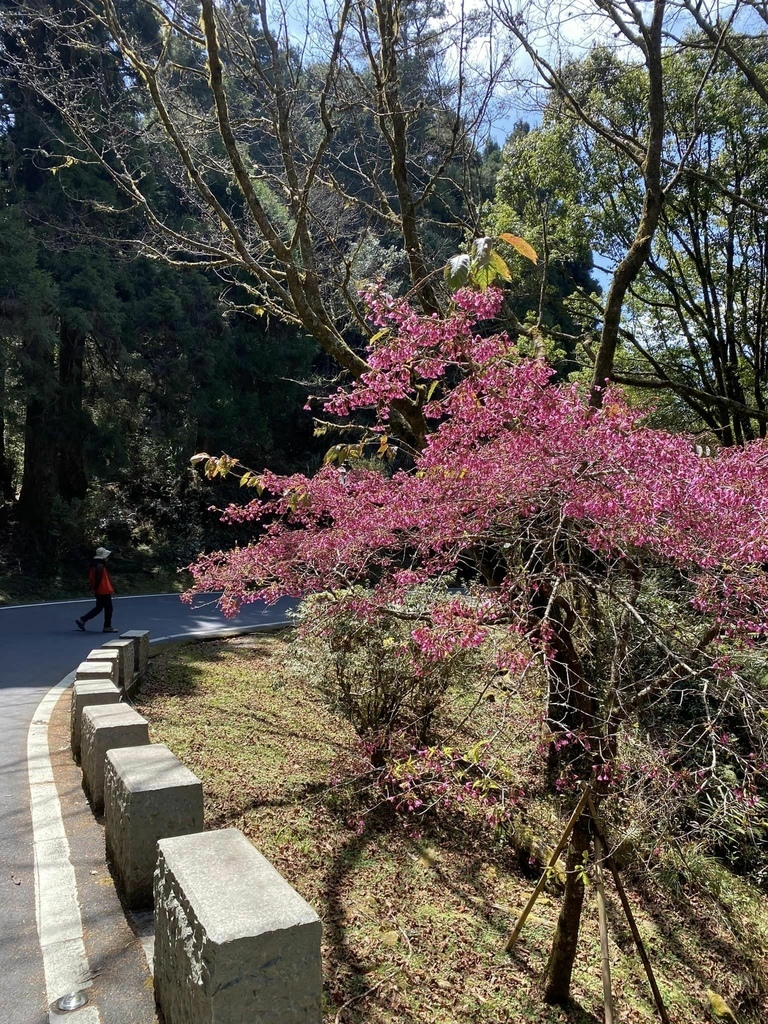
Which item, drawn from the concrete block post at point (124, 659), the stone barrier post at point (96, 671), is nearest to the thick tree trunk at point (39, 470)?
the concrete block post at point (124, 659)

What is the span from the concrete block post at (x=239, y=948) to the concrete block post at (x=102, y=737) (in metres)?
2.07

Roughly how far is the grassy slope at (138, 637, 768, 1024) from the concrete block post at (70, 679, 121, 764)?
0.89m

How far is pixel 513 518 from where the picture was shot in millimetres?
3957

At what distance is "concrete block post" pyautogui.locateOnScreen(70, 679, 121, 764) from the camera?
18.7ft

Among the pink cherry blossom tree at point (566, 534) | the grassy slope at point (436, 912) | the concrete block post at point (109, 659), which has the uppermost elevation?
the pink cherry blossom tree at point (566, 534)

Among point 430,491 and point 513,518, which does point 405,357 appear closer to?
point 430,491

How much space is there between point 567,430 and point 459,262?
1.18 meters

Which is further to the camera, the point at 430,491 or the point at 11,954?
the point at 430,491

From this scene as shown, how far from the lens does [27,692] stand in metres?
8.06

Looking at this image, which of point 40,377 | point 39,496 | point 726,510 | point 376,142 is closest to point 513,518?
point 726,510

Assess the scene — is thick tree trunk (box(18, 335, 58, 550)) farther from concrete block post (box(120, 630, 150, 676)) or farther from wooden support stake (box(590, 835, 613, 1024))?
wooden support stake (box(590, 835, 613, 1024))

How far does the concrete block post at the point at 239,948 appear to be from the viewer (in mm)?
2127

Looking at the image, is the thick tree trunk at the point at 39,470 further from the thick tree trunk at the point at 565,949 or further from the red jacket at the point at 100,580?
the thick tree trunk at the point at 565,949

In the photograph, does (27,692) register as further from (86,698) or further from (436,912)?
(436,912)
